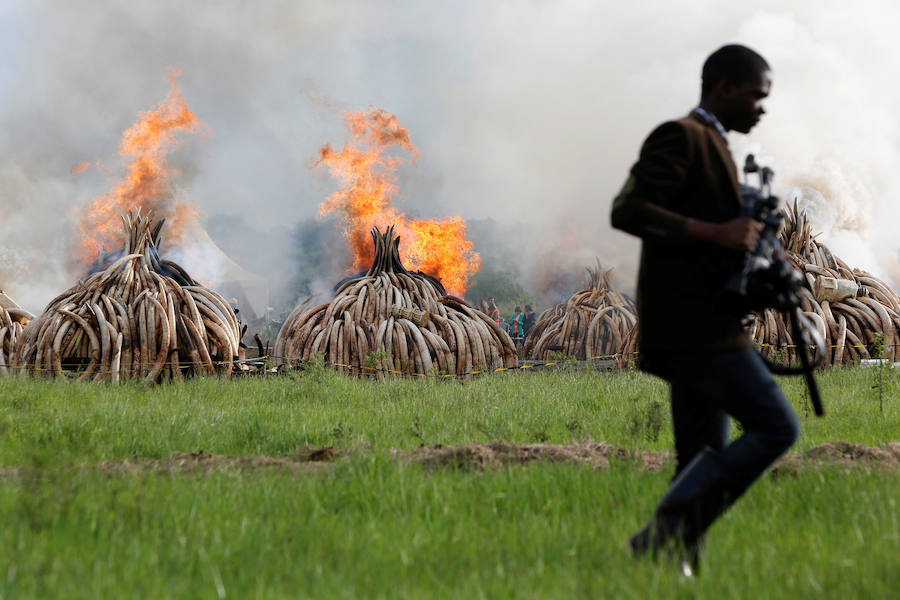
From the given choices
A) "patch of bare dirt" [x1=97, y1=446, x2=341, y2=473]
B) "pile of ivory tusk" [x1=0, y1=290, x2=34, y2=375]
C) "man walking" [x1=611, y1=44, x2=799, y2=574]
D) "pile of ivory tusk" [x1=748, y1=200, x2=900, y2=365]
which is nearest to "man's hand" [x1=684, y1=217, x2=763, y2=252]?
"man walking" [x1=611, y1=44, x2=799, y2=574]

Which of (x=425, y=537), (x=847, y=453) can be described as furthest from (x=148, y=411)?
(x=847, y=453)

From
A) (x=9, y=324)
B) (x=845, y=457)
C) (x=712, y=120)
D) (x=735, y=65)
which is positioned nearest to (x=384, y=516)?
(x=712, y=120)

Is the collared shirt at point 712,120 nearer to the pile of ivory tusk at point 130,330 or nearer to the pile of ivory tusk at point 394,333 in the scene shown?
the pile of ivory tusk at point 130,330

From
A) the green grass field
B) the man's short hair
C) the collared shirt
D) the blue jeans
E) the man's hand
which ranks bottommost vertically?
the green grass field

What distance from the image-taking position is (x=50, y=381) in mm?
10070

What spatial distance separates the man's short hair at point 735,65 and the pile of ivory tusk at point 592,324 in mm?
14853

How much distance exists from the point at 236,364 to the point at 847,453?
31.2 ft

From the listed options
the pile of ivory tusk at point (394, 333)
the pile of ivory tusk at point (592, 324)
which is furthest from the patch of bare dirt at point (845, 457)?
the pile of ivory tusk at point (592, 324)

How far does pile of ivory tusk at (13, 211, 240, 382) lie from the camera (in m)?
10.9

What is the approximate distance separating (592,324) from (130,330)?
412 inches

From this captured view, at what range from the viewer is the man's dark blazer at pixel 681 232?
9.59 ft

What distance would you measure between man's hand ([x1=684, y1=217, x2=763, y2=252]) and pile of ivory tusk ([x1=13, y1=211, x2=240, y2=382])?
9.24m

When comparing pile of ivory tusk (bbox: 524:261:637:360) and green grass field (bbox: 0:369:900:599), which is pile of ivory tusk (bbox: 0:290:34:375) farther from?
pile of ivory tusk (bbox: 524:261:637:360)

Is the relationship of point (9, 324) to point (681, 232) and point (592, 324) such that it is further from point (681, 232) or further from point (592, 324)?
point (681, 232)
